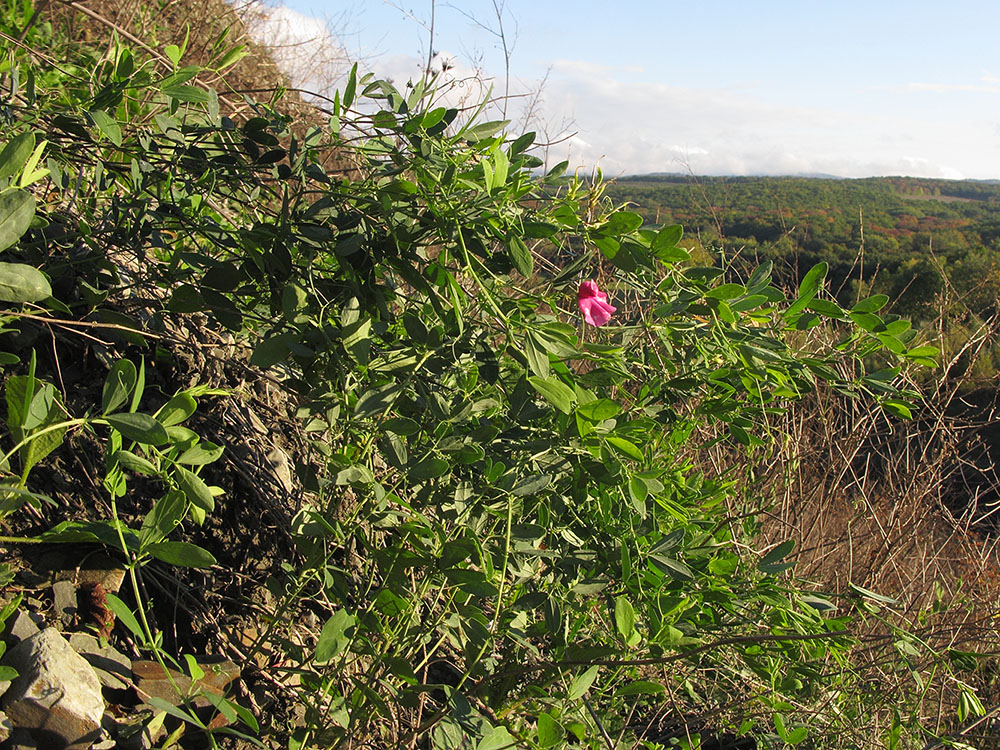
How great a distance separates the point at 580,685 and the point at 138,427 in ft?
2.65

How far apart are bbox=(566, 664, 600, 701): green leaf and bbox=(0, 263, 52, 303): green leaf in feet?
3.12

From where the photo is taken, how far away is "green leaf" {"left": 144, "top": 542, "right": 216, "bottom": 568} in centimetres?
90

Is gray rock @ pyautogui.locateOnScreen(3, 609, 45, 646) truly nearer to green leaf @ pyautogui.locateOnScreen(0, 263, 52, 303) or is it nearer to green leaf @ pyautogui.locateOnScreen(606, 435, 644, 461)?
green leaf @ pyautogui.locateOnScreen(0, 263, 52, 303)

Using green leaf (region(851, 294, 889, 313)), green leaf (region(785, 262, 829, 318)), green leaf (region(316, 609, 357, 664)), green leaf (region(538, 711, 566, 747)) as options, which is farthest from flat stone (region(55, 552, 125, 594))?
green leaf (region(851, 294, 889, 313))

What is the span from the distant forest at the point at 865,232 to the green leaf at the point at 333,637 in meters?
0.83

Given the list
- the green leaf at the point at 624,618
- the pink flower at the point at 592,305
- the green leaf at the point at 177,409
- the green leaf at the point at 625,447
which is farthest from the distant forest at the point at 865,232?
the green leaf at the point at 177,409

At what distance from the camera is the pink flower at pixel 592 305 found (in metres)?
1.20

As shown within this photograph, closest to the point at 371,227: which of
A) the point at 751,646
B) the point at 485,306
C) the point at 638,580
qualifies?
the point at 485,306

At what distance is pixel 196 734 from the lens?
1.23 m

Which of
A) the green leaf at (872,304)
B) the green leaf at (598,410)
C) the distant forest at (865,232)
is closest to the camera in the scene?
the green leaf at (598,410)

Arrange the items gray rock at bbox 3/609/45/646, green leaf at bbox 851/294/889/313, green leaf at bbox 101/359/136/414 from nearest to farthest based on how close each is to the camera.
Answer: green leaf at bbox 101/359/136/414, gray rock at bbox 3/609/45/646, green leaf at bbox 851/294/889/313

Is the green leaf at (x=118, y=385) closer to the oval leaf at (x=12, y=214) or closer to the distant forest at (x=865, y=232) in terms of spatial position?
the oval leaf at (x=12, y=214)

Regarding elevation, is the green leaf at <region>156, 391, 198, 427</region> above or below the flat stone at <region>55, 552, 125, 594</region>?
above

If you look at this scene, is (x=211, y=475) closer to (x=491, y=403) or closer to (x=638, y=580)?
(x=491, y=403)
